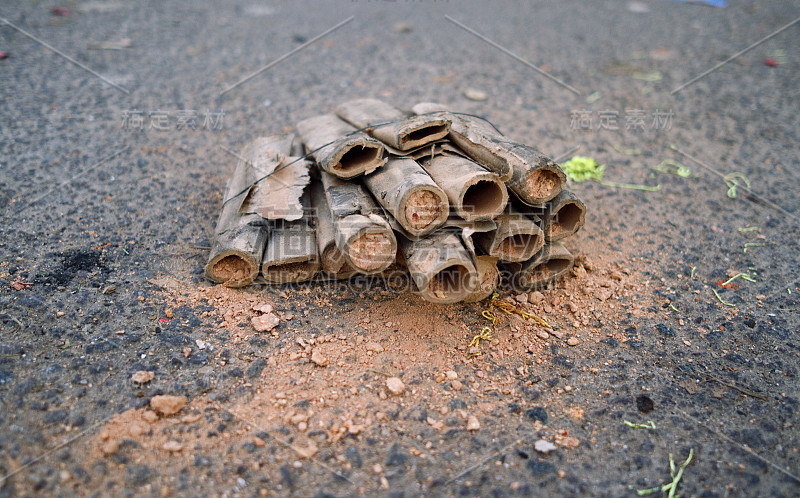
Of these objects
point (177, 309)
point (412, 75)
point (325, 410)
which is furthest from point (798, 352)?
point (412, 75)

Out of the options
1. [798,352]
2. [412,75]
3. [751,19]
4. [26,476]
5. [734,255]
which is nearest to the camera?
[26,476]

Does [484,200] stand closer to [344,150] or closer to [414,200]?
[414,200]

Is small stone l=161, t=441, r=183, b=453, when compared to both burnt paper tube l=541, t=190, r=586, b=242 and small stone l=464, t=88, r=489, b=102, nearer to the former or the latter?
burnt paper tube l=541, t=190, r=586, b=242

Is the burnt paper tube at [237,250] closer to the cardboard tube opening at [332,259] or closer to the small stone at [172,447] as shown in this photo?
the cardboard tube opening at [332,259]

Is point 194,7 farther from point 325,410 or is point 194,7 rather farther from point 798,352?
point 798,352

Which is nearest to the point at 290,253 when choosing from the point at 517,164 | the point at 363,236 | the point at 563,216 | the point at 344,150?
the point at 363,236
